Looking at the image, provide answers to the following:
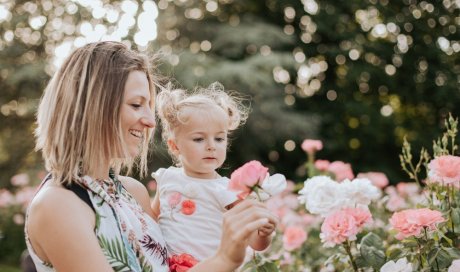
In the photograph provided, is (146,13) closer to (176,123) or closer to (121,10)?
(121,10)

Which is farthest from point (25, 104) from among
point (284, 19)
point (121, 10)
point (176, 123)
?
point (176, 123)

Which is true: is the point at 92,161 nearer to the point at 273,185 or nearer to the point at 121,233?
the point at 121,233

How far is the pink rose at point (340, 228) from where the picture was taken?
77.2 inches

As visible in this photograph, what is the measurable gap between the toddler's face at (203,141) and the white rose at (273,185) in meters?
0.61

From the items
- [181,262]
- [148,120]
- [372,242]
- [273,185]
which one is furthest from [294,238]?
[273,185]

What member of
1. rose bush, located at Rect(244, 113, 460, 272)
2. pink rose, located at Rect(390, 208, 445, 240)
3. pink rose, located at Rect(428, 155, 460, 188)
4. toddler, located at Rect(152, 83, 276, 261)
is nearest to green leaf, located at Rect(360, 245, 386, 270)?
rose bush, located at Rect(244, 113, 460, 272)

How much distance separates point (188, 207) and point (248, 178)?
25.7 inches

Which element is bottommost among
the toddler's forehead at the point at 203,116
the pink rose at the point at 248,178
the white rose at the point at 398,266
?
the white rose at the point at 398,266

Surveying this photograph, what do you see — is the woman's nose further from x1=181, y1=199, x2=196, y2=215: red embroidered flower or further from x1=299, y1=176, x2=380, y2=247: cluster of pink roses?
x1=299, y1=176, x2=380, y2=247: cluster of pink roses

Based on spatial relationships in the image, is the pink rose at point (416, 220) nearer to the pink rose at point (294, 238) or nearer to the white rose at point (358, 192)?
the white rose at point (358, 192)

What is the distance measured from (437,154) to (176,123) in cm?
102

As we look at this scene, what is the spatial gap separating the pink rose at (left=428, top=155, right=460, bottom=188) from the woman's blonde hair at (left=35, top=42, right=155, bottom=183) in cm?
106

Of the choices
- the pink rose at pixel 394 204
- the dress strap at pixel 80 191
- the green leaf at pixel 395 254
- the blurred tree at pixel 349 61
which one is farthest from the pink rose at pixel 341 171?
the blurred tree at pixel 349 61

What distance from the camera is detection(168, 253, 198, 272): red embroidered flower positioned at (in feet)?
5.77
